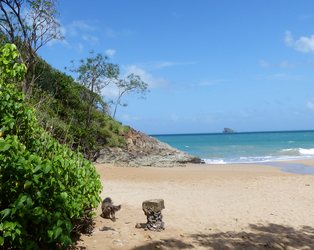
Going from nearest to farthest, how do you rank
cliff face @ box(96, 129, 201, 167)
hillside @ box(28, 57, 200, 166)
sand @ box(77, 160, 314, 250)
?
1. sand @ box(77, 160, 314, 250)
2. hillside @ box(28, 57, 200, 166)
3. cliff face @ box(96, 129, 201, 167)

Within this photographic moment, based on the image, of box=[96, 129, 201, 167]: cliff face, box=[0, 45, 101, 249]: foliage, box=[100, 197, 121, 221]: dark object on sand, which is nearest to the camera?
box=[0, 45, 101, 249]: foliage

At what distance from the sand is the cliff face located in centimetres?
1124

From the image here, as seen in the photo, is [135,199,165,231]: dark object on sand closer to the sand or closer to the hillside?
the sand

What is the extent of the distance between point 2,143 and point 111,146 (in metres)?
26.0

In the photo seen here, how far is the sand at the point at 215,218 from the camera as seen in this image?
24.3 feet

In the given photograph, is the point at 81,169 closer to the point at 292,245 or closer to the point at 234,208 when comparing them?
the point at 292,245

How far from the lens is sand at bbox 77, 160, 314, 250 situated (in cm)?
742

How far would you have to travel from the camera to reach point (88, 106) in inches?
1209

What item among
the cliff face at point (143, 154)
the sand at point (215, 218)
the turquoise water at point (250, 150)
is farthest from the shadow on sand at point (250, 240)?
the turquoise water at point (250, 150)

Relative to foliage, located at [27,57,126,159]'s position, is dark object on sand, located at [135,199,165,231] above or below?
below

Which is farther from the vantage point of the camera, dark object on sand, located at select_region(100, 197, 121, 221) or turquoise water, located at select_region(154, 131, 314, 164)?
turquoise water, located at select_region(154, 131, 314, 164)

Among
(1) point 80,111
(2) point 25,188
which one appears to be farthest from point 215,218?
(1) point 80,111

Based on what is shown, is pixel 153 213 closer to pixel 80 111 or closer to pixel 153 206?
pixel 153 206

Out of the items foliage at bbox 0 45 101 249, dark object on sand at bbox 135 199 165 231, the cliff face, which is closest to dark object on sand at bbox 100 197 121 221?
dark object on sand at bbox 135 199 165 231
